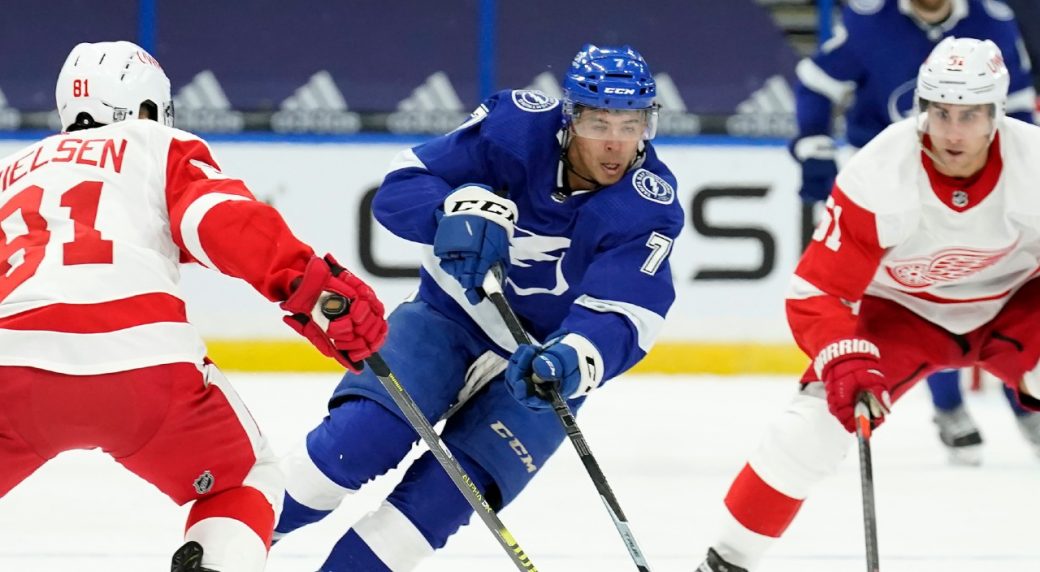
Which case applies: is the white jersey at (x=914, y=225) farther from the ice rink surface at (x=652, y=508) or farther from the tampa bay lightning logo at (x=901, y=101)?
the tampa bay lightning logo at (x=901, y=101)

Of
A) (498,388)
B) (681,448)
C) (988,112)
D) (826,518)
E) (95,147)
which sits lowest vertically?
(681,448)

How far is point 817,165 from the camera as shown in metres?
5.02

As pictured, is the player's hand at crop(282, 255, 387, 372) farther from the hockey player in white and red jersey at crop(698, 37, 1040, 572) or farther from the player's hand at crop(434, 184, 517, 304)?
the hockey player in white and red jersey at crop(698, 37, 1040, 572)

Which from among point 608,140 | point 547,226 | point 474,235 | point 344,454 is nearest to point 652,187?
point 608,140

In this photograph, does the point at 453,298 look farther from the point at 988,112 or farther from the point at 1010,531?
the point at 1010,531

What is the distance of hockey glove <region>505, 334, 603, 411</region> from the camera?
9.10ft

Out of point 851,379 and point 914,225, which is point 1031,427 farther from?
point 851,379

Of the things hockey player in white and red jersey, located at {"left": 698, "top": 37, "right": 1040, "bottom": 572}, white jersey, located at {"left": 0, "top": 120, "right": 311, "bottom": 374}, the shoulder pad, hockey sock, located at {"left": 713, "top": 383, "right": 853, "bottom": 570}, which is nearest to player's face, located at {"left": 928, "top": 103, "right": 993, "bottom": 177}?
hockey player in white and red jersey, located at {"left": 698, "top": 37, "right": 1040, "bottom": 572}

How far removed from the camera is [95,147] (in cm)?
244

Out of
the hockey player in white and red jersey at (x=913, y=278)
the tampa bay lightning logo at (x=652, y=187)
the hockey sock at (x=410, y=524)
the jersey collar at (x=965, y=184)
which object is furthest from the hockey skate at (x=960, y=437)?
the hockey sock at (x=410, y=524)

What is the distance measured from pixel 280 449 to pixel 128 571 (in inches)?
53.5

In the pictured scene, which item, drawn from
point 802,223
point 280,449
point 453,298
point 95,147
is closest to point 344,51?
point 802,223

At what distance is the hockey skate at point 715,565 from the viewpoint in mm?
3141

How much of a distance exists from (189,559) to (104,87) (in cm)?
77
